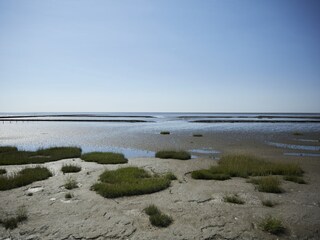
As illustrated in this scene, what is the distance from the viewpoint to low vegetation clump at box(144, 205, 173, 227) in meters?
7.23

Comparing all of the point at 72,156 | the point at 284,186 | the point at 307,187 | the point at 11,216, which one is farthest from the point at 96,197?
the point at 72,156

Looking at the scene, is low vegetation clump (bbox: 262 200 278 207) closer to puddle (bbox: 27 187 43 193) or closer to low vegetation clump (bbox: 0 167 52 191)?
puddle (bbox: 27 187 43 193)

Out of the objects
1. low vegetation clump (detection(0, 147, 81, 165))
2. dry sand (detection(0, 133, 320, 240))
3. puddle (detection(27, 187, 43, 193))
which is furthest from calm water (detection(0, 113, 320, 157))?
dry sand (detection(0, 133, 320, 240))

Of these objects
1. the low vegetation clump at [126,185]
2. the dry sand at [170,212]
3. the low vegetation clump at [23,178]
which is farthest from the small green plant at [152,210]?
the low vegetation clump at [23,178]

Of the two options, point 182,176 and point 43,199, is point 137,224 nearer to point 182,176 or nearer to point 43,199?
point 43,199

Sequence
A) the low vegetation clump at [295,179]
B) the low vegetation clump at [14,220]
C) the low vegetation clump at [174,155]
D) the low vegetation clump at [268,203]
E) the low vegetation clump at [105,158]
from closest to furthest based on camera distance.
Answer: the low vegetation clump at [14,220] → the low vegetation clump at [268,203] → the low vegetation clump at [295,179] → the low vegetation clump at [105,158] → the low vegetation clump at [174,155]

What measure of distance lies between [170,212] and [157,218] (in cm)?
96

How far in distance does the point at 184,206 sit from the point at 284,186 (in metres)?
6.31

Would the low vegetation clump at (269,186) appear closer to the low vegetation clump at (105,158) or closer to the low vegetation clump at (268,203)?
the low vegetation clump at (268,203)

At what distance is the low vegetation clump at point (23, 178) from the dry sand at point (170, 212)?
525 mm

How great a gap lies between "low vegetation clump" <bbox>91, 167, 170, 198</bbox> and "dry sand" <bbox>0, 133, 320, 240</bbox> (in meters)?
0.39

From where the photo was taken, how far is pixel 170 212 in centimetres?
818

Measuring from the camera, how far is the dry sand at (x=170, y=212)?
675 cm

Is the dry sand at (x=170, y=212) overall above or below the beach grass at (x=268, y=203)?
below
